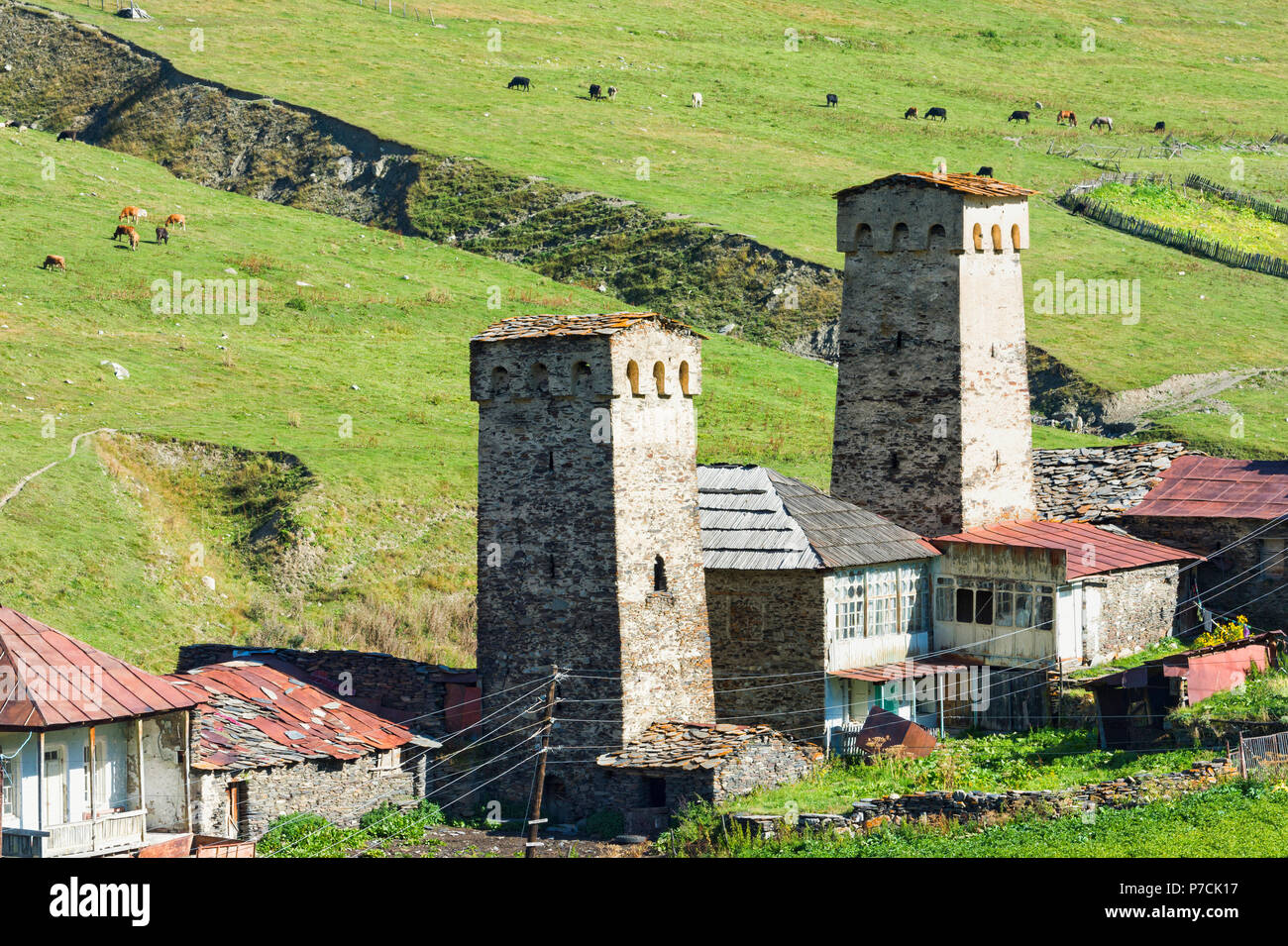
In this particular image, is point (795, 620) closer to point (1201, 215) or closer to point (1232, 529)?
point (1232, 529)

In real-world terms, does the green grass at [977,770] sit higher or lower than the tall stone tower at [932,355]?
lower

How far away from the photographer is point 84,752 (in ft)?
111

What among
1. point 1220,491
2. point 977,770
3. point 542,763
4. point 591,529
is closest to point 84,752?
point 542,763

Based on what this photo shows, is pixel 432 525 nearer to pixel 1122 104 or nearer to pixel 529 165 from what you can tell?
pixel 529 165

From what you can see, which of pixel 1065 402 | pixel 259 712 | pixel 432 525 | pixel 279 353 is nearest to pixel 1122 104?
pixel 1065 402

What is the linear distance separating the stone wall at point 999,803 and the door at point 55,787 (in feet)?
39.5

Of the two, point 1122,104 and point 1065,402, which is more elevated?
point 1122,104

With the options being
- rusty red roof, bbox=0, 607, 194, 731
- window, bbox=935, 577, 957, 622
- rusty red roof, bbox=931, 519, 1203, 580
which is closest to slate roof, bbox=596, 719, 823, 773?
window, bbox=935, 577, 957, 622

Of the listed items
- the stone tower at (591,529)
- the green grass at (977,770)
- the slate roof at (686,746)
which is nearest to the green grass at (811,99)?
the green grass at (977,770)

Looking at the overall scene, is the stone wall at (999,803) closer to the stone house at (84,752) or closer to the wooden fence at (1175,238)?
the stone house at (84,752)

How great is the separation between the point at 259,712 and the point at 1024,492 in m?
21.2

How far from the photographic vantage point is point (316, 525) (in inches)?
2162

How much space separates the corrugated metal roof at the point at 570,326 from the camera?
129ft

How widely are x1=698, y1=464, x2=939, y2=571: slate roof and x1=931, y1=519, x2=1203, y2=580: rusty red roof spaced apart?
151cm
